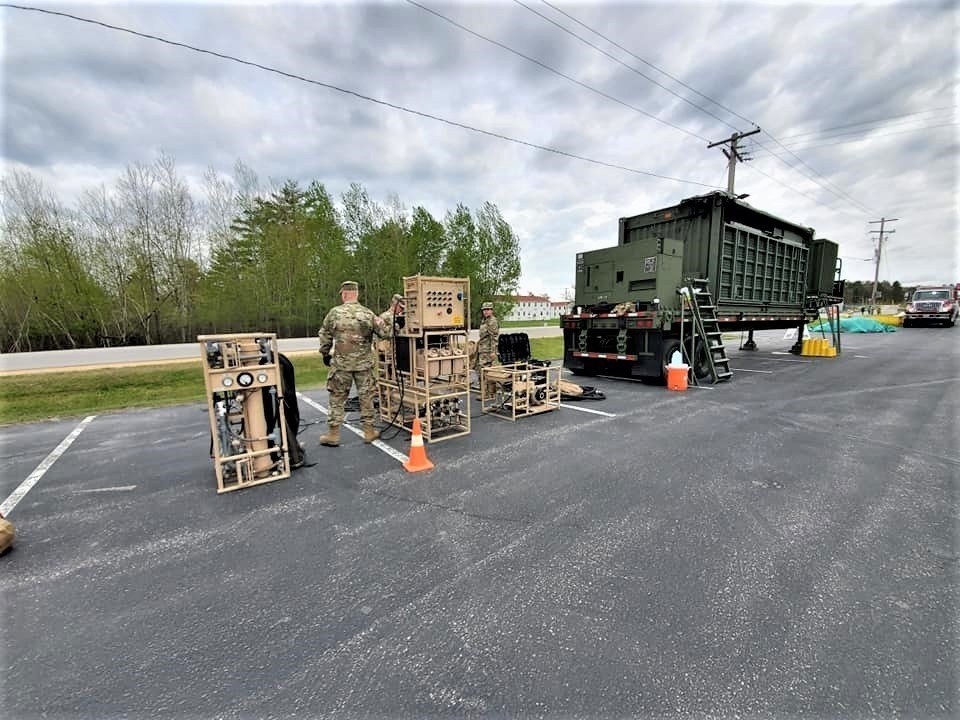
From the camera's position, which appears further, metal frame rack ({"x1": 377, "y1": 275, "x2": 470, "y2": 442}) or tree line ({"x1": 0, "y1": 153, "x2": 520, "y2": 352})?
tree line ({"x1": 0, "y1": 153, "x2": 520, "y2": 352})

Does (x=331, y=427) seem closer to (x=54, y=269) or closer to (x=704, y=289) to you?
(x=704, y=289)

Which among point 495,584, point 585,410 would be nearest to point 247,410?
point 495,584

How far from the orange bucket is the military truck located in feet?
1.00

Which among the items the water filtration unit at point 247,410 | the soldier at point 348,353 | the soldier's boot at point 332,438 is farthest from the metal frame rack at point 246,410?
the soldier at point 348,353

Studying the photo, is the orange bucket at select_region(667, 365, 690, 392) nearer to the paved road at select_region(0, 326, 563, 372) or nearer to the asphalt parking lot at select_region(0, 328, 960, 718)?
the asphalt parking lot at select_region(0, 328, 960, 718)

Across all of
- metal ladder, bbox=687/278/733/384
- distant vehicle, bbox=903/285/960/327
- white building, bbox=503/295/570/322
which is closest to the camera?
metal ladder, bbox=687/278/733/384

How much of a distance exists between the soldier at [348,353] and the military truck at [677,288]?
5169 mm

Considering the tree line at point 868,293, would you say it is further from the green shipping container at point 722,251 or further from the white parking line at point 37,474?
the white parking line at point 37,474

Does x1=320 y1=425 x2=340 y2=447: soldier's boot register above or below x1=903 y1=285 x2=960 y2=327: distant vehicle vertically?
below

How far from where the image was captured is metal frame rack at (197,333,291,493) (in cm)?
333

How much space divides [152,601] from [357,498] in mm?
1362

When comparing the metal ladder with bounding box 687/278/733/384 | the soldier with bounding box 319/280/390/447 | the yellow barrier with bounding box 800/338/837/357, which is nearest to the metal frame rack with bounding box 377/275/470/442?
the soldier with bounding box 319/280/390/447

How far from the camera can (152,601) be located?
2.05 metres

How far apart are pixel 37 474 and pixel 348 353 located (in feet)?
10.3
